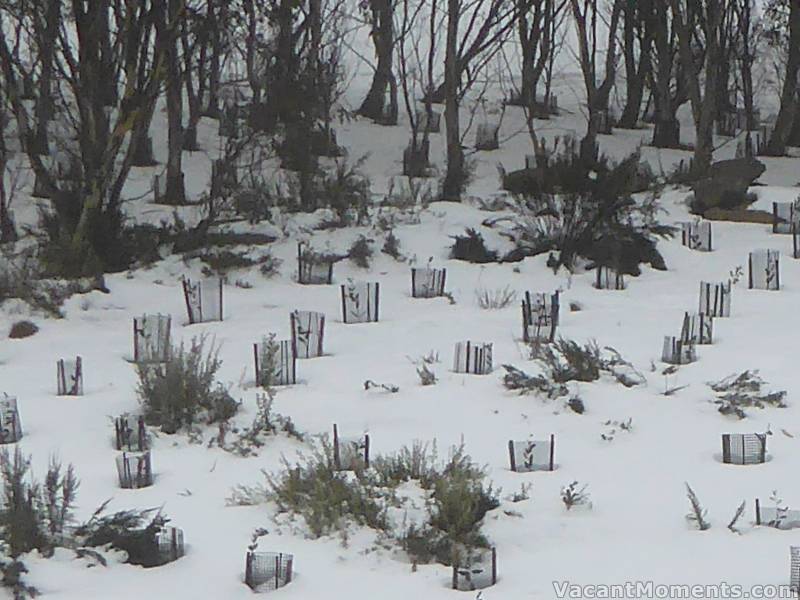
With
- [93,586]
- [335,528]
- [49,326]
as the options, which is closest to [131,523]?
[93,586]

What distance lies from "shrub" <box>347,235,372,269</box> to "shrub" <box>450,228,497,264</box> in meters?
0.65

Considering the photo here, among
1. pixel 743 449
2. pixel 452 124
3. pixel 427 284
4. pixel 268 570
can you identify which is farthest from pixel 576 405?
pixel 452 124

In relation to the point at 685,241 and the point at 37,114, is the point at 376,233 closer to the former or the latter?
the point at 685,241

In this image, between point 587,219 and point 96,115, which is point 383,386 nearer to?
point 587,219

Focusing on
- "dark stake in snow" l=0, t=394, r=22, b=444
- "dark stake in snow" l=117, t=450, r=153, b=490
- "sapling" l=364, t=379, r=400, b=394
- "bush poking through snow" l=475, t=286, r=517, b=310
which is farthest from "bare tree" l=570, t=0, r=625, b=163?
"dark stake in snow" l=117, t=450, r=153, b=490

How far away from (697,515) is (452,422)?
1.41m

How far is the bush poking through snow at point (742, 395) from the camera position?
5.32 m

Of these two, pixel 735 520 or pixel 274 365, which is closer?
pixel 735 520

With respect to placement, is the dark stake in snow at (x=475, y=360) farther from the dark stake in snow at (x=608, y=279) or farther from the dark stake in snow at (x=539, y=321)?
the dark stake in snow at (x=608, y=279)

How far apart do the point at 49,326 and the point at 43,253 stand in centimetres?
125

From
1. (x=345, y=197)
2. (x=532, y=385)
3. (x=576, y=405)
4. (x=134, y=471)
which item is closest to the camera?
(x=134, y=471)

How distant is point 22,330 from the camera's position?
6996 millimetres

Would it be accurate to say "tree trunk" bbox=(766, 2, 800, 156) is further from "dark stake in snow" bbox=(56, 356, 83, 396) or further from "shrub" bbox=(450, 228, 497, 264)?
"dark stake in snow" bbox=(56, 356, 83, 396)

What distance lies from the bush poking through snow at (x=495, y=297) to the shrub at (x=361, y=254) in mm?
1000
